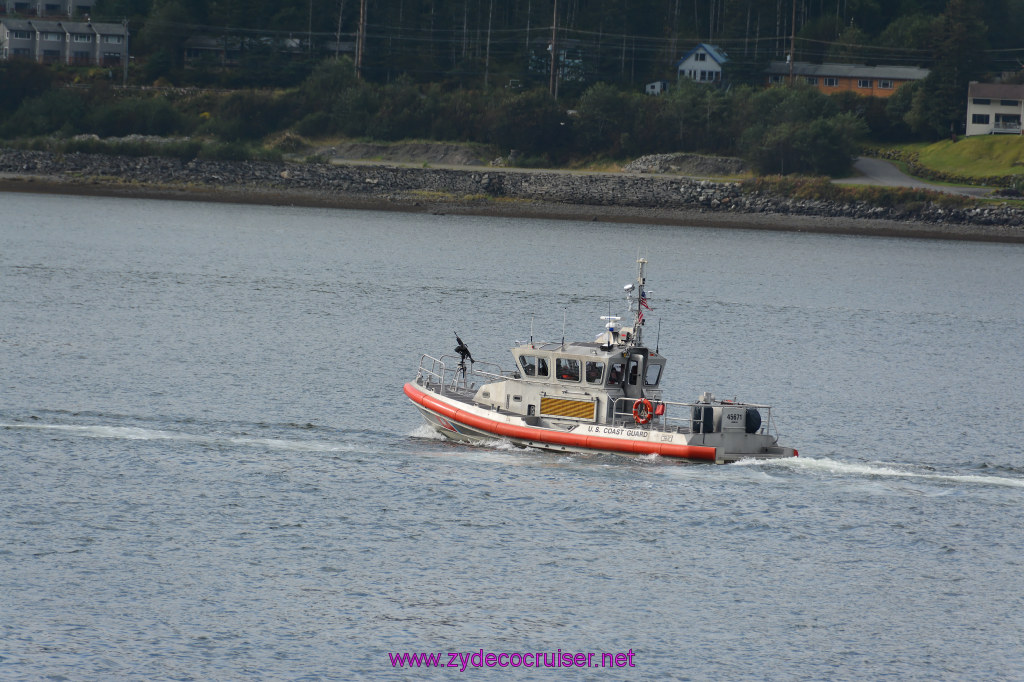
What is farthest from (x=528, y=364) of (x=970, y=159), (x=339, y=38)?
(x=339, y=38)

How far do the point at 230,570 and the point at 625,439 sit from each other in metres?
11.0

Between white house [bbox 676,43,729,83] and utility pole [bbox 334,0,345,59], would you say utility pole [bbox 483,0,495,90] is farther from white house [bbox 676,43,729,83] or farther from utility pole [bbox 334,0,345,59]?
white house [bbox 676,43,729,83]

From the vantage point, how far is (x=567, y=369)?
34.1 metres

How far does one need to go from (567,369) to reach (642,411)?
2.26 m

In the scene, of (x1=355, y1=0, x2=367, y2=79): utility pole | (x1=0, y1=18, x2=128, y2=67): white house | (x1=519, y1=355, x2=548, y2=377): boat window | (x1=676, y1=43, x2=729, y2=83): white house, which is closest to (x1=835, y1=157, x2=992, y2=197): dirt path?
(x1=676, y1=43, x2=729, y2=83): white house

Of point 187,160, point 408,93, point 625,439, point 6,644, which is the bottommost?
point 6,644

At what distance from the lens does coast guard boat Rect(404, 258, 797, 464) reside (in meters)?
33.0

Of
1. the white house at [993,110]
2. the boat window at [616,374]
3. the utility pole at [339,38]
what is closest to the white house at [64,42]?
the utility pole at [339,38]

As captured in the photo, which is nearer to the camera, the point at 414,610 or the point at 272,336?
the point at 414,610

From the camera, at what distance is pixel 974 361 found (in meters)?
55.3

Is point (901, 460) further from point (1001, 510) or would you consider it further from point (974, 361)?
point (974, 361)

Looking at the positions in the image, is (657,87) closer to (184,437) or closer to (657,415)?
(657,415)

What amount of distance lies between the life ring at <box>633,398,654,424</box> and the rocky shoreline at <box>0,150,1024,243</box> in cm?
8010

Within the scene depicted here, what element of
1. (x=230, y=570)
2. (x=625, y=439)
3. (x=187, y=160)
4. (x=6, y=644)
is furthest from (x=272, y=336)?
(x=187, y=160)
